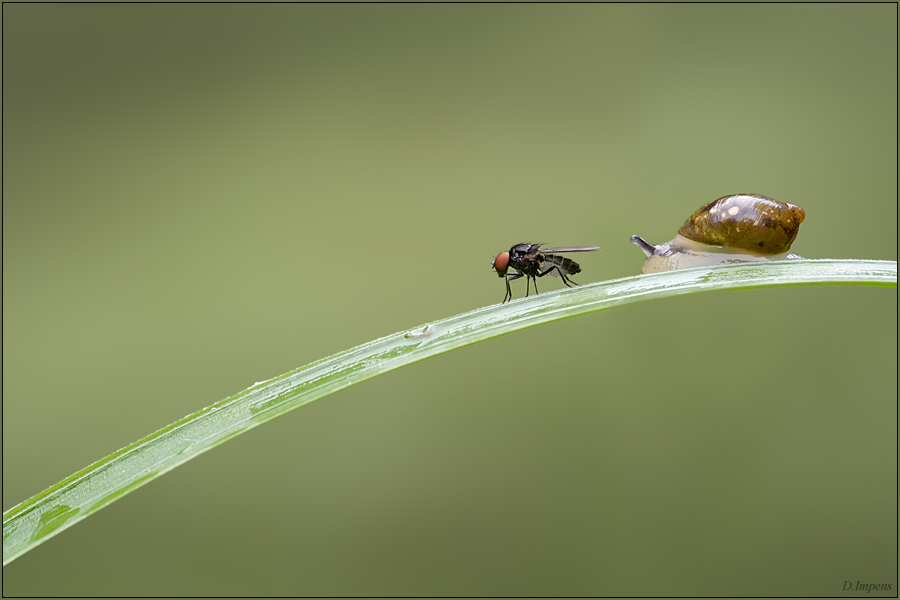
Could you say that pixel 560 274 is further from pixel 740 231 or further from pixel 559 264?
pixel 740 231

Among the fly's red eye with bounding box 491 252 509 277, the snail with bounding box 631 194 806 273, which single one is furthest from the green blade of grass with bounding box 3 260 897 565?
the fly's red eye with bounding box 491 252 509 277

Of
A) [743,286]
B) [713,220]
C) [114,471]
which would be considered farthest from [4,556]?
[713,220]

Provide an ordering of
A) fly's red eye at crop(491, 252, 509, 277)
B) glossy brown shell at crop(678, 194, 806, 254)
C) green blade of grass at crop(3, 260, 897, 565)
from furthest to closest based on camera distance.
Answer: fly's red eye at crop(491, 252, 509, 277)
glossy brown shell at crop(678, 194, 806, 254)
green blade of grass at crop(3, 260, 897, 565)

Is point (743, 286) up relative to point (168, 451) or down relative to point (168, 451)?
up

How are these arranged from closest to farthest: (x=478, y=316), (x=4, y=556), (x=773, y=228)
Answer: (x=4, y=556) → (x=478, y=316) → (x=773, y=228)

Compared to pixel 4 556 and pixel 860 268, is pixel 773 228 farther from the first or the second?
pixel 4 556

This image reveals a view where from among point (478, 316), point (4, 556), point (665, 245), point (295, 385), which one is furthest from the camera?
point (665, 245)

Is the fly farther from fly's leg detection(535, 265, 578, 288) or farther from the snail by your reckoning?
the snail
